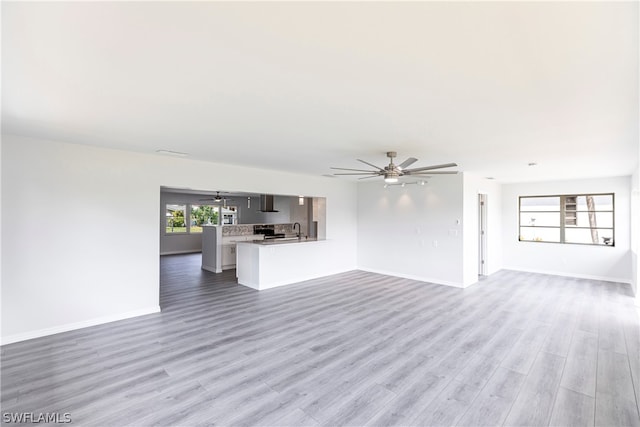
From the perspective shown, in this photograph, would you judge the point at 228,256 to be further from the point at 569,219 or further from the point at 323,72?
the point at 569,219

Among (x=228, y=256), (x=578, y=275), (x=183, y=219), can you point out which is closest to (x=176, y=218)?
(x=183, y=219)

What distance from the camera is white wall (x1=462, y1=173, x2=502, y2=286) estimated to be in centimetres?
615

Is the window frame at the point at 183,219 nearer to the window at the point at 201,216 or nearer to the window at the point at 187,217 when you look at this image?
the window at the point at 187,217

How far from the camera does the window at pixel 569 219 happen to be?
6.92m

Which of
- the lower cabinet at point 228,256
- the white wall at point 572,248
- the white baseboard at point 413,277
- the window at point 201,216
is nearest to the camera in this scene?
the white baseboard at point 413,277

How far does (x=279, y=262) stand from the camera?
6.24 metres

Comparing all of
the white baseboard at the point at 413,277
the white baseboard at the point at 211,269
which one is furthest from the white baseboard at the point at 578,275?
the white baseboard at the point at 211,269

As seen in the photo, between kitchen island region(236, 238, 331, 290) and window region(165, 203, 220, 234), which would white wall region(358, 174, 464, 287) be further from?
window region(165, 203, 220, 234)

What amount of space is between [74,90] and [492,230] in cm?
850

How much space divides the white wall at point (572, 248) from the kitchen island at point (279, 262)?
529 cm

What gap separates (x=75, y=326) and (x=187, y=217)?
8.18 m

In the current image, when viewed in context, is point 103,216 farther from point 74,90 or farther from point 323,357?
point 323,357

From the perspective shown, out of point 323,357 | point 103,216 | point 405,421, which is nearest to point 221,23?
point 405,421

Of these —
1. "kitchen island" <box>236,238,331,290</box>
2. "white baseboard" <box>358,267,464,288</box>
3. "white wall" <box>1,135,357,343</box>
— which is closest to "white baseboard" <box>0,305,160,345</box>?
"white wall" <box>1,135,357,343</box>
